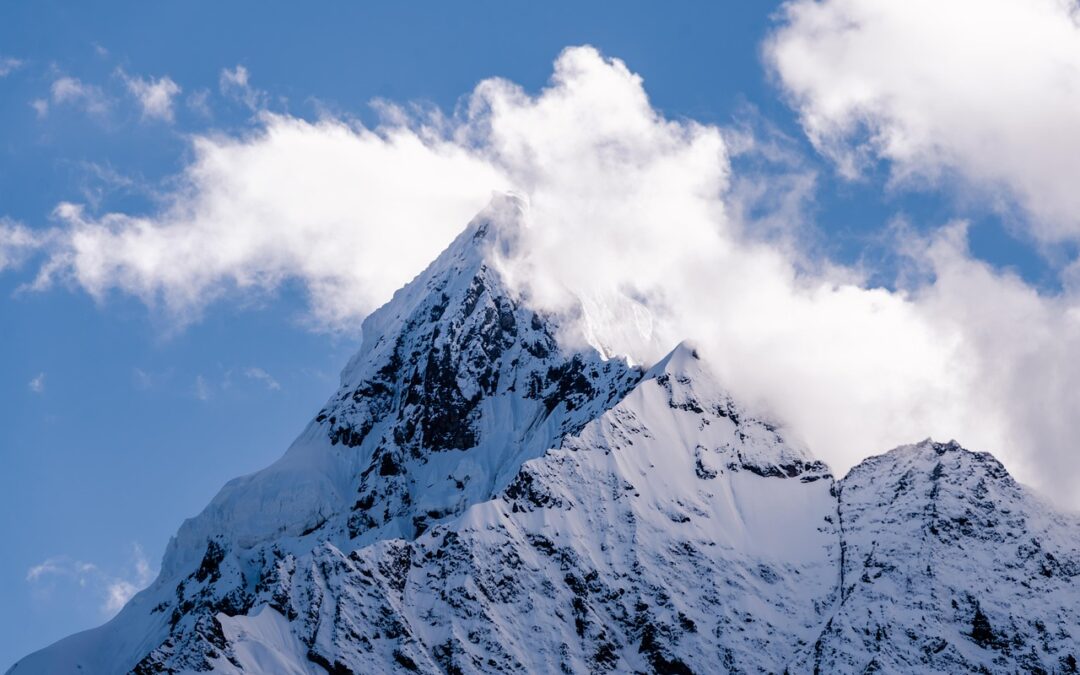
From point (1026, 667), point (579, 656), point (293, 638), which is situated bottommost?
point (1026, 667)

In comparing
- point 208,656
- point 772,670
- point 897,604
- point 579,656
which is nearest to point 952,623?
point 897,604

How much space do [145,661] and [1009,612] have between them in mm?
93083

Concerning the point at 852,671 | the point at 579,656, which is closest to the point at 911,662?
the point at 852,671

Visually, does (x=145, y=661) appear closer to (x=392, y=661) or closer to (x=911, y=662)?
(x=392, y=661)

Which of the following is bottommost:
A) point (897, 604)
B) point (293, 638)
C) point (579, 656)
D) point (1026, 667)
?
point (1026, 667)

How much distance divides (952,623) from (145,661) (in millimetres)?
86718

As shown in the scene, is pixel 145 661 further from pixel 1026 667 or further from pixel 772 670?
pixel 1026 667

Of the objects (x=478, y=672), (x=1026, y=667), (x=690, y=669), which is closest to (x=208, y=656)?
(x=478, y=672)

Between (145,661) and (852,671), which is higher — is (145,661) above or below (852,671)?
Answer: above

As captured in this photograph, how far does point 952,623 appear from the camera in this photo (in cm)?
19712

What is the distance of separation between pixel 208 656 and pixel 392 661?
19485mm

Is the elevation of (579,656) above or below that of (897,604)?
above

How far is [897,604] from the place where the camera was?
19988cm

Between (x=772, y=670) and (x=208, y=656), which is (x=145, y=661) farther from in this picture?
(x=772, y=670)
